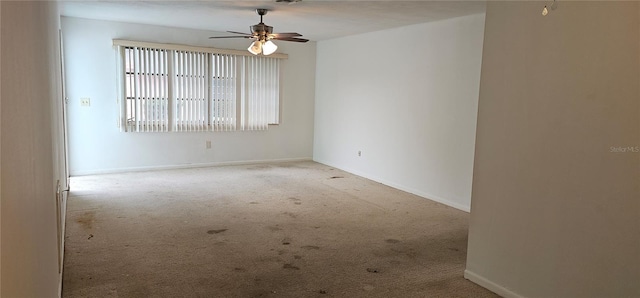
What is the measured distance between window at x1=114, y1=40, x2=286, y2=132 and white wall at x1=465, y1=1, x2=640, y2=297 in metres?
5.02

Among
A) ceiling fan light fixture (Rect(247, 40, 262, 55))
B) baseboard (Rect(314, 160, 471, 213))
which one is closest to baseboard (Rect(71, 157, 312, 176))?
baseboard (Rect(314, 160, 471, 213))

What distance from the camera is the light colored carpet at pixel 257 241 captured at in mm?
3070

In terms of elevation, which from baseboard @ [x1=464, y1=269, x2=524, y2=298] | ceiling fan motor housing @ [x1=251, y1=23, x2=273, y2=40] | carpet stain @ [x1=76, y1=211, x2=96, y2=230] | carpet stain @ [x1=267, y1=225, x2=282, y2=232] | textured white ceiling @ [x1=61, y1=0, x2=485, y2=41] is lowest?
baseboard @ [x1=464, y1=269, x2=524, y2=298]

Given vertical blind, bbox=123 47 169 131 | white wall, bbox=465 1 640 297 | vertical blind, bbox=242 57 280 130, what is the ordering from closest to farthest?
white wall, bbox=465 1 640 297 → vertical blind, bbox=123 47 169 131 → vertical blind, bbox=242 57 280 130

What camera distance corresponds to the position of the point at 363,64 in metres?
6.86

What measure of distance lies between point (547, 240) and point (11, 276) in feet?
9.08

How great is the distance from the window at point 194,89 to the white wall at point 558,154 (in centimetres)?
502

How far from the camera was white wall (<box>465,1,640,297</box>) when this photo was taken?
233 cm

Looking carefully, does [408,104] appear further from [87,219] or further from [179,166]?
[87,219]

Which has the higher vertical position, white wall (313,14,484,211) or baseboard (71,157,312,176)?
white wall (313,14,484,211)

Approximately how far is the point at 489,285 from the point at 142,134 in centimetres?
553

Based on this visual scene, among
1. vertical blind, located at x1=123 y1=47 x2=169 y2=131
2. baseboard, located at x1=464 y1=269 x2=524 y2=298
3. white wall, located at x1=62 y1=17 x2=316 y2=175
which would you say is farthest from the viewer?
vertical blind, located at x1=123 y1=47 x2=169 y2=131

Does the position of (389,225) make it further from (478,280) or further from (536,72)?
(536,72)

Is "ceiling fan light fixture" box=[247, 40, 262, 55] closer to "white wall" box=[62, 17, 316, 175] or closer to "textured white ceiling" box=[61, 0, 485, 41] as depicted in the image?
"textured white ceiling" box=[61, 0, 485, 41]
